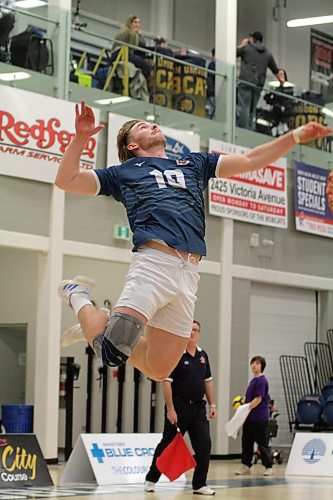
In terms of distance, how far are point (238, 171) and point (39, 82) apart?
9.76m

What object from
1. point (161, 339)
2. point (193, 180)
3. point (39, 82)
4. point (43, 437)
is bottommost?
point (43, 437)

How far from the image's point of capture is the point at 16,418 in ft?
50.8

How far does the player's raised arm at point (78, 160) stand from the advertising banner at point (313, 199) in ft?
47.7

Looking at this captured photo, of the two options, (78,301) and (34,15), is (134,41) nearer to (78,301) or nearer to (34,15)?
(34,15)

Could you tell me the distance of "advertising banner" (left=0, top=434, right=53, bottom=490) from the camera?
11.7 meters

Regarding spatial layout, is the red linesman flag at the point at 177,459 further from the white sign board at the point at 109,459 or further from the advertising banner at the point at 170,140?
the advertising banner at the point at 170,140

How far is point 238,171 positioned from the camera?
6.50 metres

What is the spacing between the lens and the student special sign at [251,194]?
1888cm

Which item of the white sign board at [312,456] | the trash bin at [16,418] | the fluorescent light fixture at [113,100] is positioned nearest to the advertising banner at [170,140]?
the fluorescent light fixture at [113,100]

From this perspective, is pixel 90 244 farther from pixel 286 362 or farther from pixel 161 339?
pixel 161 339

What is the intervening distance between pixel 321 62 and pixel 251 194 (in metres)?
6.70

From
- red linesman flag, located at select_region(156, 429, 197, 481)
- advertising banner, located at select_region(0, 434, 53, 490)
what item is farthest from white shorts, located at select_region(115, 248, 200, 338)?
advertising banner, located at select_region(0, 434, 53, 490)

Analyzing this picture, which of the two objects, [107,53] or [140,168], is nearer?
[140,168]

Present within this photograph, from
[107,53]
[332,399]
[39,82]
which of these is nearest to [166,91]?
[107,53]
